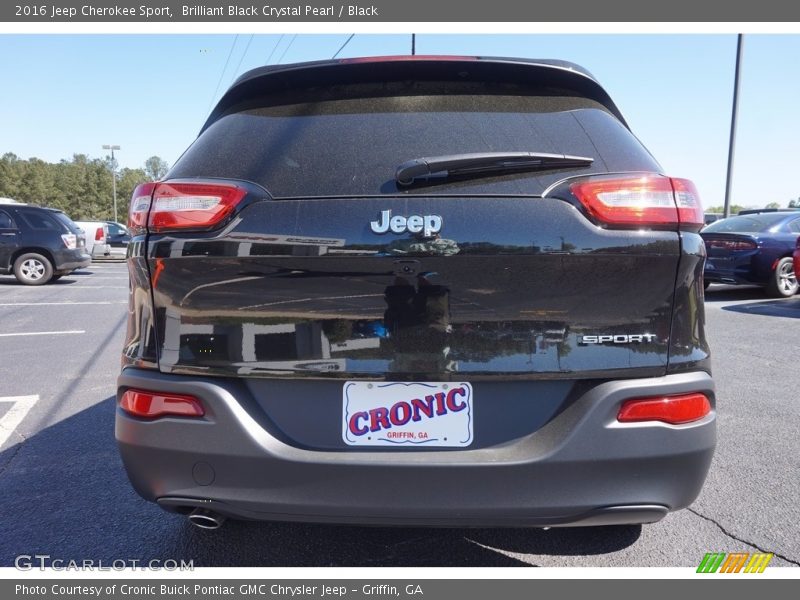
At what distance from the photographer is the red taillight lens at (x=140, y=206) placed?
1.85 meters

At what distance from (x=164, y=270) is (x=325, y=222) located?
54cm

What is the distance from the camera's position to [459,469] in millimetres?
1697

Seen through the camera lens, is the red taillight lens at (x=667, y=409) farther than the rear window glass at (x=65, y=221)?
No

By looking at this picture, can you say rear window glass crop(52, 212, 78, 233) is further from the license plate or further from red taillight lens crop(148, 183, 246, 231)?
the license plate

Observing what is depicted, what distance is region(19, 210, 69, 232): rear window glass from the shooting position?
13.1 metres

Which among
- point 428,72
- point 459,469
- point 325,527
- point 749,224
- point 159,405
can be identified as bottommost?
point 325,527

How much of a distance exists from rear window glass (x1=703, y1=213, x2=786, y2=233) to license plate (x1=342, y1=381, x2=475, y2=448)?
414 inches

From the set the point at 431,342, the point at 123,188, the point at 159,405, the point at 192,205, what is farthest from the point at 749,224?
the point at 123,188

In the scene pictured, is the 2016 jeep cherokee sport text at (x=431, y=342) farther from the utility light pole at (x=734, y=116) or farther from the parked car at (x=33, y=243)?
the utility light pole at (x=734, y=116)

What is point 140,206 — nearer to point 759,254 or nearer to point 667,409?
point 667,409

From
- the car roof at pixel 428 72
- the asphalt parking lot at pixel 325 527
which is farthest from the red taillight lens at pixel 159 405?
the car roof at pixel 428 72

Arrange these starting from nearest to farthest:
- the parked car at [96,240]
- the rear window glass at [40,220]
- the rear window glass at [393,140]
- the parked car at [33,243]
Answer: the rear window glass at [393,140] → the parked car at [33,243] → the rear window glass at [40,220] → the parked car at [96,240]

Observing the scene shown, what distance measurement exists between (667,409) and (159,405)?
5.11 feet

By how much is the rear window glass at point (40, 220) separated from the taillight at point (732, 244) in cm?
1359
